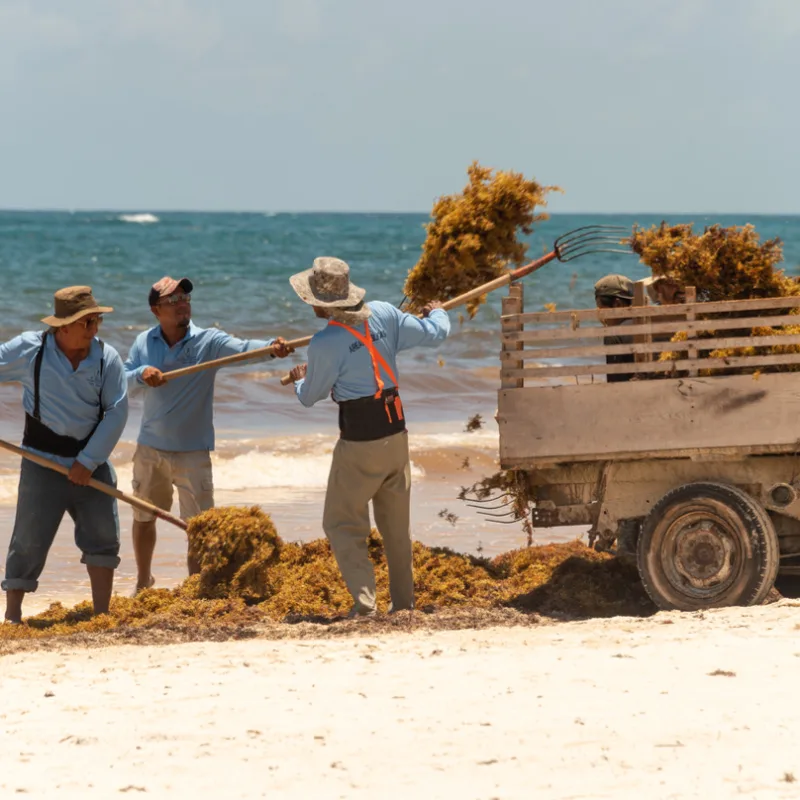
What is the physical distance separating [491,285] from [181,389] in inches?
76.7

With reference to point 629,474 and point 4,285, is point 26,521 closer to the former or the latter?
point 629,474

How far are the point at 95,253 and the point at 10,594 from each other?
1820 inches

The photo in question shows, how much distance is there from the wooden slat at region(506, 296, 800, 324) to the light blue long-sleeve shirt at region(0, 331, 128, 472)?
221 centimetres

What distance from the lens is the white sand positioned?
435 cm

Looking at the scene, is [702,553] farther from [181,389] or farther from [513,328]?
[181,389]

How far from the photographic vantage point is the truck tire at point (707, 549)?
21.1 ft

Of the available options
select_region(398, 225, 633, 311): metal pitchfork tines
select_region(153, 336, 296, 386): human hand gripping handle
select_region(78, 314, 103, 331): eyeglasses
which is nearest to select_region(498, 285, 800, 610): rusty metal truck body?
select_region(398, 225, 633, 311): metal pitchfork tines

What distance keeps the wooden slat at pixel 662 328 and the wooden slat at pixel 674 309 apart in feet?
0.18

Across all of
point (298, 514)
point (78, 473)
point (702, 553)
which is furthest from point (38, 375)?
point (298, 514)

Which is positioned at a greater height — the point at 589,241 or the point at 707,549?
the point at 589,241

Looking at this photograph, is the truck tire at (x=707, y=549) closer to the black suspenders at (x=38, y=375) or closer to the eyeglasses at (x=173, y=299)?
the black suspenders at (x=38, y=375)

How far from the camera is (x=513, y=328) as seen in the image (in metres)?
6.84

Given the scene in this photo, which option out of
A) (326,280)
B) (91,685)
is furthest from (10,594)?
(326,280)

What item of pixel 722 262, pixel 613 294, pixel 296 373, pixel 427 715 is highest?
pixel 722 262
